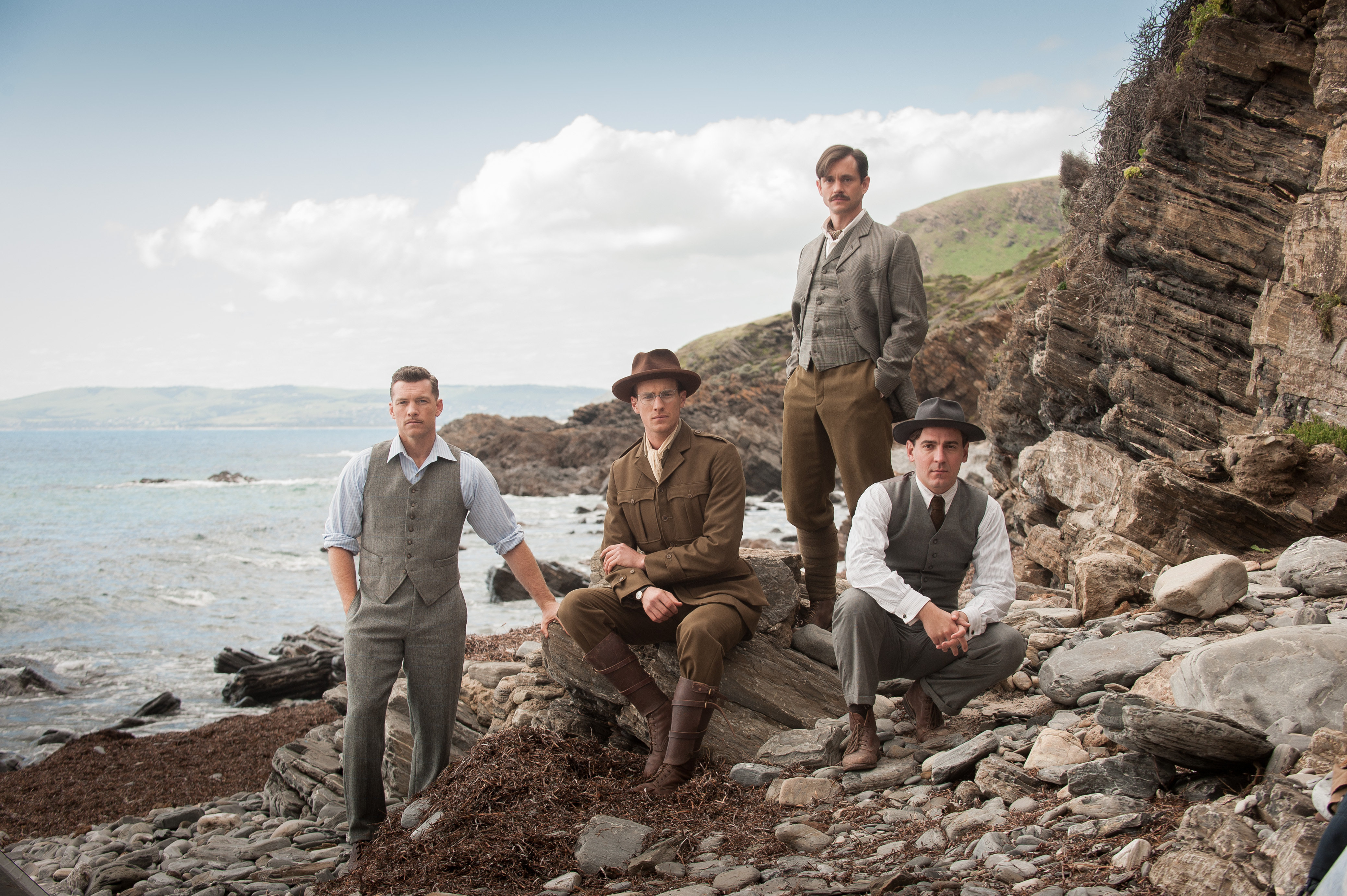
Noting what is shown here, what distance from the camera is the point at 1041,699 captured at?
5203mm

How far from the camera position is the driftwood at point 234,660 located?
15.5 m

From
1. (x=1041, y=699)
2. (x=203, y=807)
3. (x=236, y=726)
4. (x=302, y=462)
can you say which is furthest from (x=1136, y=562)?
(x=302, y=462)

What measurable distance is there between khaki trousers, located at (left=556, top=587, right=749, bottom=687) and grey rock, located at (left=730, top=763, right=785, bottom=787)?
52 centimetres

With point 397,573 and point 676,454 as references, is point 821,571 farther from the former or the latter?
point 397,573

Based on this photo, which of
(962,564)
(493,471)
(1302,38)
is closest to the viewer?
(962,564)

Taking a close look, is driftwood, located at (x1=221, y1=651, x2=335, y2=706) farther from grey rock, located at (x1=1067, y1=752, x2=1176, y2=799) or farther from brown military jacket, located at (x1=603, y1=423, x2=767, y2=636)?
grey rock, located at (x1=1067, y1=752, x2=1176, y2=799)

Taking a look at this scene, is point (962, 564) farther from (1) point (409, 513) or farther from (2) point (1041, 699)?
(1) point (409, 513)

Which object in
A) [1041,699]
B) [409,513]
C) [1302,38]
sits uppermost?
[1302,38]

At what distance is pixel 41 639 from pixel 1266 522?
2213cm

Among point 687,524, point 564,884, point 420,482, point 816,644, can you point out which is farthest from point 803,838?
point 420,482

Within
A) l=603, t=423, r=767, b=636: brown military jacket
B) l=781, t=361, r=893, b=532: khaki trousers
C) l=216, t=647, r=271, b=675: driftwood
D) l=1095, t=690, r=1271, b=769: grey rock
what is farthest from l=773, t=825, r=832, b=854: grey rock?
l=216, t=647, r=271, b=675: driftwood

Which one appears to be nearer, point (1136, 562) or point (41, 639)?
point (1136, 562)

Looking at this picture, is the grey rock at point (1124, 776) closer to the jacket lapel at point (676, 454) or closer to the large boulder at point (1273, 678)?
the large boulder at point (1273, 678)

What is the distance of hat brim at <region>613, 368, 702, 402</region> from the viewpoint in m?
5.23
